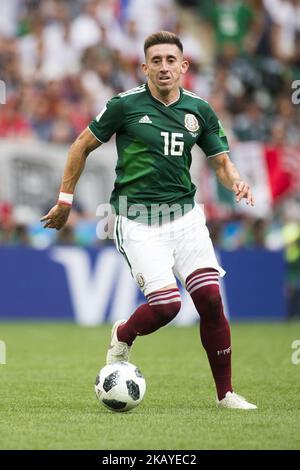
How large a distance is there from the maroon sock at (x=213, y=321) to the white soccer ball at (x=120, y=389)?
1.86 ft

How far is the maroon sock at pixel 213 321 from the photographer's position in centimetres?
719

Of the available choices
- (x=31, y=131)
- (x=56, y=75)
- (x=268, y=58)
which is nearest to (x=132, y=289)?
(x=31, y=131)

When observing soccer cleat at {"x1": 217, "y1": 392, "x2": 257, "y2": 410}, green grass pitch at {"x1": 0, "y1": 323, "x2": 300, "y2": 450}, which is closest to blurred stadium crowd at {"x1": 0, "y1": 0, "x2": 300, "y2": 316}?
green grass pitch at {"x1": 0, "y1": 323, "x2": 300, "y2": 450}

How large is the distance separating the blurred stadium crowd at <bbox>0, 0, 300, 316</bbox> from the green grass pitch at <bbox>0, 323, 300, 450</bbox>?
10.3 ft

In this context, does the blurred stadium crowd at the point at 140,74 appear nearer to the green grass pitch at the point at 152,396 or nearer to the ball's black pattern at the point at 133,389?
the green grass pitch at the point at 152,396

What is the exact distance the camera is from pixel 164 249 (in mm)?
7305

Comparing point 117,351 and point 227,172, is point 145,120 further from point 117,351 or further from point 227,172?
point 117,351

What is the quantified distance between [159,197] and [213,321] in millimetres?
911

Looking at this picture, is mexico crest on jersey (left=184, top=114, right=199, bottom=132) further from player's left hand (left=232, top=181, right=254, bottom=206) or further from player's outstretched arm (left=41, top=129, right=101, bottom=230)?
player's outstretched arm (left=41, top=129, right=101, bottom=230)

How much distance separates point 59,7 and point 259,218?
4.84 metres

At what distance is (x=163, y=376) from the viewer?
9.34 metres

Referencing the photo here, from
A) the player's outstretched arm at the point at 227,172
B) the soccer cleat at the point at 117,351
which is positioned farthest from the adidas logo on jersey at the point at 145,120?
the soccer cleat at the point at 117,351

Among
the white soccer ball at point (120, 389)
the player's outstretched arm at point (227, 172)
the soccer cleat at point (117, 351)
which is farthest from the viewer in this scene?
the soccer cleat at point (117, 351)

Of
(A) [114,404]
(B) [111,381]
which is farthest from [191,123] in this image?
(A) [114,404]
